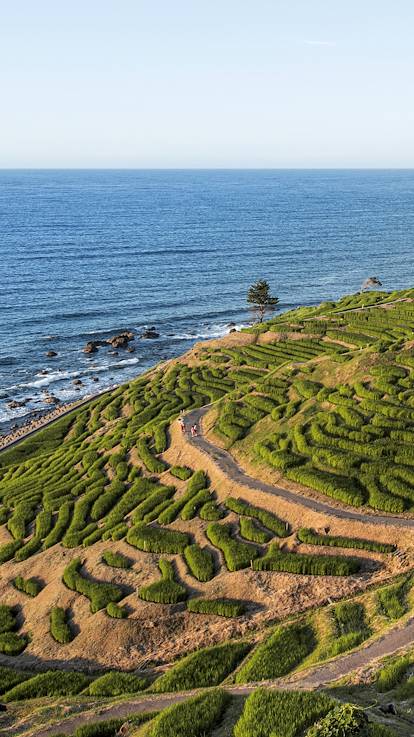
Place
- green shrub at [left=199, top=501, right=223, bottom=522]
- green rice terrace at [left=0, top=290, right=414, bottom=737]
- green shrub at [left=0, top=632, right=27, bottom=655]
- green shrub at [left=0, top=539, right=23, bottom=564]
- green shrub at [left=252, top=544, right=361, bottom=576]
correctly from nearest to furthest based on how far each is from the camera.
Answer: green rice terrace at [left=0, top=290, right=414, bottom=737] < green shrub at [left=252, top=544, right=361, bottom=576] < green shrub at [left=0, top=632, right=27, bottom=655] < green shrub at [left=199, top=501, right=223, bottom=522] < green shrub at [left=0, top=539, right=23, bottom=564]

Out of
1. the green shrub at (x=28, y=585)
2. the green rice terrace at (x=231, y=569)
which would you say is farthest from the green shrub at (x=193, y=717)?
the green shrub at (x=28, y=585)

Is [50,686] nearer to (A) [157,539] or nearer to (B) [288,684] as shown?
(A) [157,539]

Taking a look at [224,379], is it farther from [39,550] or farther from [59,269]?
[59,269]

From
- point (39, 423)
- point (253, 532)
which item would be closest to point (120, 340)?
point (39, 423)

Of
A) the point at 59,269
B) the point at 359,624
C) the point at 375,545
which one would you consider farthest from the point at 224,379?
the point at 59,269

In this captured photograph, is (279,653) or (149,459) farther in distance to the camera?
(149,459)

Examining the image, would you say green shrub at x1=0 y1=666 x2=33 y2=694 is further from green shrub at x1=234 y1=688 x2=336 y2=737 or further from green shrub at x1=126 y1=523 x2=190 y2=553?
green shrub at x1=234 y1=688 x2=336 y2=737

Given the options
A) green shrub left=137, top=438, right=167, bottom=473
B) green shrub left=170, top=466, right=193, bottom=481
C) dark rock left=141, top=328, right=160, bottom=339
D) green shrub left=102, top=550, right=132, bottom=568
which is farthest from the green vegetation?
dark rock left=141, top=328, right=160, bottom=339
